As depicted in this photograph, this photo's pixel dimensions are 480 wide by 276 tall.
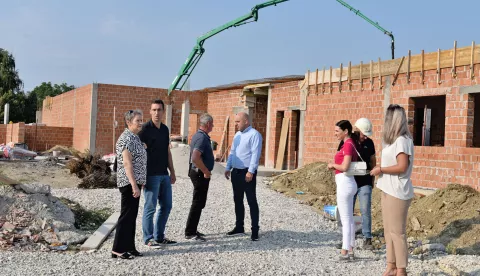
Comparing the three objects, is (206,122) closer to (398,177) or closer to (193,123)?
(398,177)

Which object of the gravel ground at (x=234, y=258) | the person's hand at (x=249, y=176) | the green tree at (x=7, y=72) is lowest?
the gravel ground at (x=234, y=258)

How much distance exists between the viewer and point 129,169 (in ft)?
17.7

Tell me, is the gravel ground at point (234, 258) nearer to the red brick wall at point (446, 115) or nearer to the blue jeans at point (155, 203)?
the blue jeans at point (155, 203)

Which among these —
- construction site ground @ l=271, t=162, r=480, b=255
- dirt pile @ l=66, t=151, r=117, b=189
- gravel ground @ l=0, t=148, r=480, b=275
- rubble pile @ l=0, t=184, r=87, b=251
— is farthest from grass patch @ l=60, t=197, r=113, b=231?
construction site ground @ l=271, t=162, r=480, b=255

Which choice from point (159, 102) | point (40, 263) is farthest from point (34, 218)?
point (159, 102)

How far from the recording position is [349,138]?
586 centimetres

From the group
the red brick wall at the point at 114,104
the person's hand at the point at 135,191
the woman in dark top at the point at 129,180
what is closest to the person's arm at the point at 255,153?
the woman in dark top at the point at 129,180

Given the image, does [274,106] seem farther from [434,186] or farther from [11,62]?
[11,62]

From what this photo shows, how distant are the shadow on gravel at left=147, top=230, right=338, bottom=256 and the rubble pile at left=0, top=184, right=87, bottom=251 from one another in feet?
4.38

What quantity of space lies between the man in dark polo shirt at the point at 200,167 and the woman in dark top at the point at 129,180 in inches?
39.9

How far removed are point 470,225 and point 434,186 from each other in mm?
3750

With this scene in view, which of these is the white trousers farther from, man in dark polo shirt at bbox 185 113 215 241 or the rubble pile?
the rubble pile

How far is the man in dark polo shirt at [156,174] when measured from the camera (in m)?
5.90

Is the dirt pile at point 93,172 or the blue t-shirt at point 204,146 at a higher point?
the blue t-shirt at point 204,146
